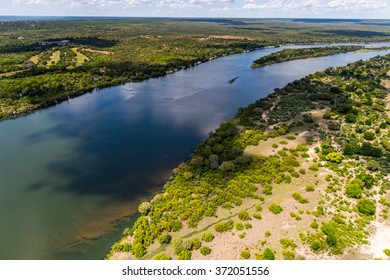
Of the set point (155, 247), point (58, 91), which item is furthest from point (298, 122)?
point (58, 91)

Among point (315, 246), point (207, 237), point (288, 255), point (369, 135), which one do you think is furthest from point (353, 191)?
point (369, 135)

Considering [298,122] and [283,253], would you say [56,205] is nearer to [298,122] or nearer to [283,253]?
[283,253]

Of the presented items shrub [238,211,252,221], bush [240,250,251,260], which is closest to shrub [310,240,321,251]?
bush [240,250,251,260]

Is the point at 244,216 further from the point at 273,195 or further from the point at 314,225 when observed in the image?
the point at 314,225

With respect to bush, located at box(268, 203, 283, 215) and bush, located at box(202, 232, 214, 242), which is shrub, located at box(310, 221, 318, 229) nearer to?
bush, located at box(268, 203, 283, 215)

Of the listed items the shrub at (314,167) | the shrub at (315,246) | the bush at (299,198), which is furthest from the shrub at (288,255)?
the shrub at (314,167)

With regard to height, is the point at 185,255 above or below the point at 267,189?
below

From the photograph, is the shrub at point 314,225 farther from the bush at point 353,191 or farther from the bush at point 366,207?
the bush at point 353,191
